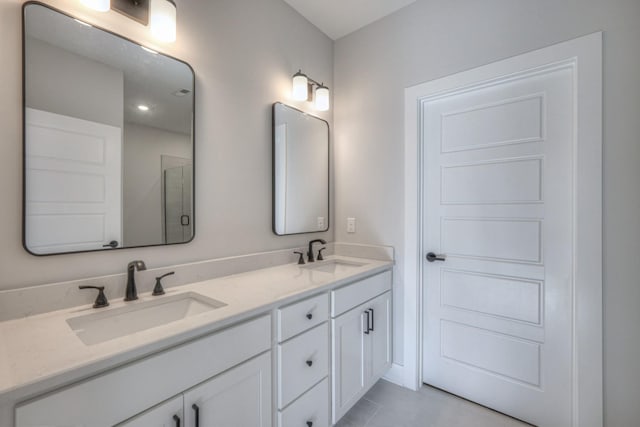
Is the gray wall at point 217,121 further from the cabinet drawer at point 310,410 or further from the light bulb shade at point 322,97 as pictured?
the cabinet drawer at point 310,410

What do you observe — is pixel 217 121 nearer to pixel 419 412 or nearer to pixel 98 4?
pixel 98 4

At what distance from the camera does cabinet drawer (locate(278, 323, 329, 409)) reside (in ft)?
3.88

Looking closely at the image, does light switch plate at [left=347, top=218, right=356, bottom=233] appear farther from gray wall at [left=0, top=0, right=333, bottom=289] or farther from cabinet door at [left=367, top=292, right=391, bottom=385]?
cabinet door at [left=367, top=292, right=391, bottom=385]

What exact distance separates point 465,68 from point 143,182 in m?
1.90

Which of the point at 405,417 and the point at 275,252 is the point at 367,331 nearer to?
the point at 405,417

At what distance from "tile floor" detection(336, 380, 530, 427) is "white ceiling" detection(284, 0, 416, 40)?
263cm

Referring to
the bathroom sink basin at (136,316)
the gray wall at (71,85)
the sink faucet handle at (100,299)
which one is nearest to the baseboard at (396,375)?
the bathroom sink basin at (136,316)

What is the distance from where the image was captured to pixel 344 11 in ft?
6.63

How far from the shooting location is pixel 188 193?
1.43 metres

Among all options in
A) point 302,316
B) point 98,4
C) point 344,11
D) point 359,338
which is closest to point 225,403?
point 302,316

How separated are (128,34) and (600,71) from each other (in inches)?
85.4

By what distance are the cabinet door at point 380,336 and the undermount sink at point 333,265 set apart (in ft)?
0.95

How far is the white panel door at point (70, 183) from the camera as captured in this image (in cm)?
103
